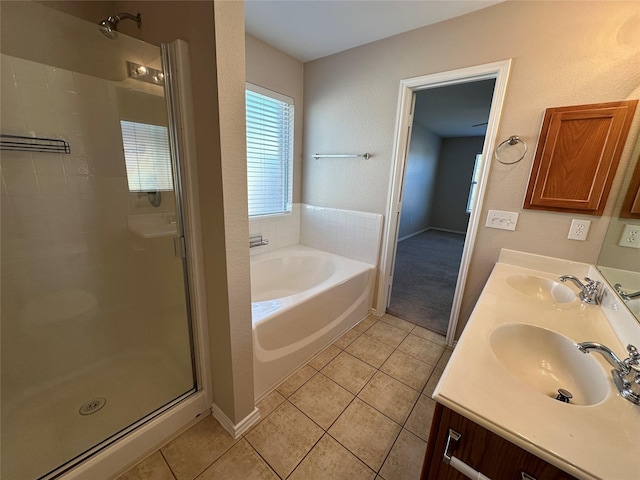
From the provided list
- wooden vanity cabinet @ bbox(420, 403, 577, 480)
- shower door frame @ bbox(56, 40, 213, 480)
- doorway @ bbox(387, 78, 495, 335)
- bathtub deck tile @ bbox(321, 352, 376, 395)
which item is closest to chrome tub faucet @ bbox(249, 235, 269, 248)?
shower door frame @ bbox(56, 40, 213, 480)

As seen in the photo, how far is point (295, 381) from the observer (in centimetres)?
170

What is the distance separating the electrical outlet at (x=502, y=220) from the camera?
170 cm

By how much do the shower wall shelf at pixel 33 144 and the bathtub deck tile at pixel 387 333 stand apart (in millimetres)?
2516

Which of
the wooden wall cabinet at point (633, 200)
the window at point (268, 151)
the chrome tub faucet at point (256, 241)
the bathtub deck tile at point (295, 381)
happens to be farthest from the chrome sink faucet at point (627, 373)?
the window at point (268, 151)

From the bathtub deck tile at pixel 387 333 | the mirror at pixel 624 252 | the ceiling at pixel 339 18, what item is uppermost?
the ceiling at pixel 339 18

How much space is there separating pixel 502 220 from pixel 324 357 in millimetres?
1646

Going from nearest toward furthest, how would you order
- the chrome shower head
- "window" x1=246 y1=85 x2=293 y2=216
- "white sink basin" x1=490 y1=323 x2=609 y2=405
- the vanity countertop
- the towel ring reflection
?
the vanity countertop
"white sink basin" x1=490 y1=323 x2=609 y2=405
the chrome shower head
the towel ring reflection
"window" x1=246 y1=85 x2=293 y2=216

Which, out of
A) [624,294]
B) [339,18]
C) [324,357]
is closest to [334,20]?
[339,18]

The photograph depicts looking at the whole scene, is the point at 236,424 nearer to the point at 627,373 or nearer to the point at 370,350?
the point at 370,350

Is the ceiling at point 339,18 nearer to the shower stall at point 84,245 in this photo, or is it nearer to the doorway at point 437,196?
the doorway at point 437,196

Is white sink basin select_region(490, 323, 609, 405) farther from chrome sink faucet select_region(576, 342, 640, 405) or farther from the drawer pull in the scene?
the drawer pull

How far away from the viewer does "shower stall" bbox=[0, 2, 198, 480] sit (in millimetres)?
1259

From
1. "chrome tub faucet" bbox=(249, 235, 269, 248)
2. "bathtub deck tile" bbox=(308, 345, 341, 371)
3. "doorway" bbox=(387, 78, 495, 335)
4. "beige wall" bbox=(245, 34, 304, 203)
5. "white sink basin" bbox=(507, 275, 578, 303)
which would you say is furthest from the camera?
"doorway" bbox=(387, 78, 495, 335)

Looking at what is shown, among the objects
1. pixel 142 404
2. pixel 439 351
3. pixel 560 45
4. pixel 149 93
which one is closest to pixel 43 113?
pixel 149 93
